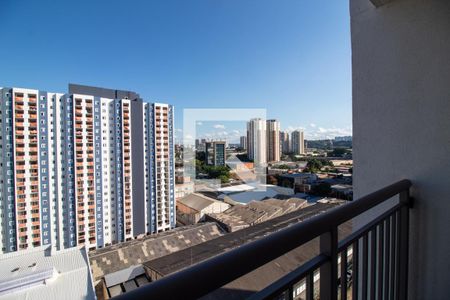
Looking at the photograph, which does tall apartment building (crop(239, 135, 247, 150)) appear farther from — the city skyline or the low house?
the low house

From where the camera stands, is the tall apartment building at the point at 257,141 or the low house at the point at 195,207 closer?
the tall apartment building at the point at 257,141

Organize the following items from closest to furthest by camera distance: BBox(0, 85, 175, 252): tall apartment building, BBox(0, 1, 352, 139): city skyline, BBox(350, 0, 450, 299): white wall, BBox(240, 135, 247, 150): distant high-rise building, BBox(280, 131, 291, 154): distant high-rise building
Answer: BBox(350, 0, 450, 299): white wall → BBox(0, 1, 352, 139): city skyline → BBox(240, 135, 247, 150): distant high-rise building → BBox(280, 131, 291, 154): distant high-rise building → BBox(0, 85, 175, 252): tall apartment building

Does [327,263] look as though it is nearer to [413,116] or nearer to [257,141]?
[413,116]

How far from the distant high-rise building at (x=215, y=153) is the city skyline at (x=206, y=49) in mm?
1949

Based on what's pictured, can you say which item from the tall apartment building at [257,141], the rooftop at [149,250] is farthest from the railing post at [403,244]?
the tall apartment building at [257,141]

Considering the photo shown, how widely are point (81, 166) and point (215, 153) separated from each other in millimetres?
6478

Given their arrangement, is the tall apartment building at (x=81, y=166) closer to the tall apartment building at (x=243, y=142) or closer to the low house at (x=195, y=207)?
the low house at (x=195, y=207)

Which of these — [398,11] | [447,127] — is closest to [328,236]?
[447,127]

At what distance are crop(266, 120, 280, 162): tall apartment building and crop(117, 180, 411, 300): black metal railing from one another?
6.29 meters

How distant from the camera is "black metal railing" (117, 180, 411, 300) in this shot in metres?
0.23

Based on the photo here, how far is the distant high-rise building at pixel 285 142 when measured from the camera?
314 inches

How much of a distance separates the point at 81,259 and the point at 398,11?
5.12m

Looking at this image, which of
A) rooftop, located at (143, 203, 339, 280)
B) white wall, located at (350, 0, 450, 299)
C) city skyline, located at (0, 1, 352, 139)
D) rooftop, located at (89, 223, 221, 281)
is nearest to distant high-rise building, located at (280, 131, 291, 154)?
city skyline, located at (0, 1, 352, 139)

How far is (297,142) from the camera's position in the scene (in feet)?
30.8
